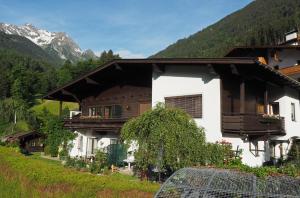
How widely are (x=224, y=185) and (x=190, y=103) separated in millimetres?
11976

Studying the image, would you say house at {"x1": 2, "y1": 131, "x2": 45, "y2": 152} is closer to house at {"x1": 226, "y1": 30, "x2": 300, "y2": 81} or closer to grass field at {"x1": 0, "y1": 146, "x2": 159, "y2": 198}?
house at {"x1": 226, "y1": 30, "x2": 300, "y2": 81}

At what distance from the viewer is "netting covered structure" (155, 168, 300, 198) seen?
7457 mm

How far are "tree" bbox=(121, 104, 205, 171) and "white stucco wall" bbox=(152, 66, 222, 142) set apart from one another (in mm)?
2817

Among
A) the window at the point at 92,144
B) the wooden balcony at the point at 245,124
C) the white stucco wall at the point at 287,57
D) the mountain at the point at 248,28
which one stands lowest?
the window at the point at 92,144

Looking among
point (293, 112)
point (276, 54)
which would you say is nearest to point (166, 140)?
point (293, 112)

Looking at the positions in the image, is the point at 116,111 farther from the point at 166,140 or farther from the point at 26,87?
the point at 26,87

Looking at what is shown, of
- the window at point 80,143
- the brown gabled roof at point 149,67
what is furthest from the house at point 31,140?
the window at point 80,143

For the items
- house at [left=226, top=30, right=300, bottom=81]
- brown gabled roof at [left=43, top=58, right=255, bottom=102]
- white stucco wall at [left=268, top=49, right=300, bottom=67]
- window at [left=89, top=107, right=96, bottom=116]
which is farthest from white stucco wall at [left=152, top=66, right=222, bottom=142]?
white stucco wall at [left=268, top=49, right=300, bottom=67]

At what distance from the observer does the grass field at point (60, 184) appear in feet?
28.8

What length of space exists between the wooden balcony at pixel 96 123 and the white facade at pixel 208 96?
9.53 ft

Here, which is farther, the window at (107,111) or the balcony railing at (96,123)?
the window at (107,111)

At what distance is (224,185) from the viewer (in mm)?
7949

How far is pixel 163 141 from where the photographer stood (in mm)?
14820

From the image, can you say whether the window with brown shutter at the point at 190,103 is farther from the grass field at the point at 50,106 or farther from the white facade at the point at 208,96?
the grass field at the point at 50,106
